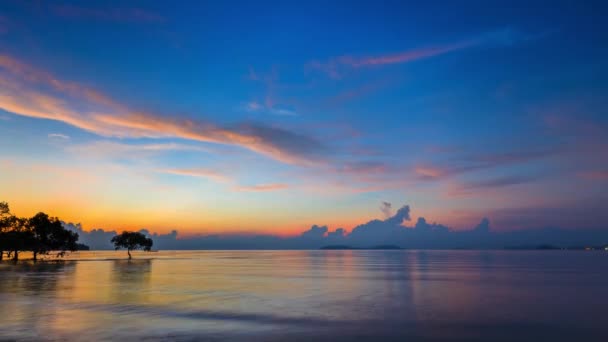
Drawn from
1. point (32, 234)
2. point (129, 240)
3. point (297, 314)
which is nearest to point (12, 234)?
point (32, 234)

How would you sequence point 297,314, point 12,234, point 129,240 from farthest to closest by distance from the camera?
point 129,240 → point 12,234 → point 297,314

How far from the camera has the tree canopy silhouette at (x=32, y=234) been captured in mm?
106969

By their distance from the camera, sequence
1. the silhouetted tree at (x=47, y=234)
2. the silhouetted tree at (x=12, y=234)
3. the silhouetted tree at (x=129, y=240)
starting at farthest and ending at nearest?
the silhouetted tree at (x=129, y=240) → the silhouetted tree at (x=47, y=234) → the silhouetted tree at (x=12, y=234)

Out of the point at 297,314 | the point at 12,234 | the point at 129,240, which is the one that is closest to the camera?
the point at 297,314

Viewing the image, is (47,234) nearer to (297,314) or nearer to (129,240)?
(129,240)

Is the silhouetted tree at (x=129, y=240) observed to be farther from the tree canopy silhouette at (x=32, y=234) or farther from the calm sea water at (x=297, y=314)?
the calm sea water at (x=297, y=314)

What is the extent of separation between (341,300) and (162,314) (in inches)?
623

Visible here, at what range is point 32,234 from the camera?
117188 mm

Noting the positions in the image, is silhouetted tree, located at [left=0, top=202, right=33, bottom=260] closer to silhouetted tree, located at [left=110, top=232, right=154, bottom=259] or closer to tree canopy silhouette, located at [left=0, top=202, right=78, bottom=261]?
tree canopy silhouette, located at [left=0, top=202, right=78, bottom=261]

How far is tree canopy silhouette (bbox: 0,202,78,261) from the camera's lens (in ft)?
351

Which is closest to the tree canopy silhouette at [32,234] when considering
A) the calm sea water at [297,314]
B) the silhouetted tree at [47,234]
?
the silhouetted tree at [47,234]

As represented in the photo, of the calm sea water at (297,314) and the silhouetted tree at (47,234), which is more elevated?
the silhouetted tree at (47,234)

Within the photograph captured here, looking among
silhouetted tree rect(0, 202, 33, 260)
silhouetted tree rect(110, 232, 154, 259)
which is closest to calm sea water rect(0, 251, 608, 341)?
silhouetted tree rect(0, 202, 33, 260)

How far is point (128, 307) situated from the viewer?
106 ft
